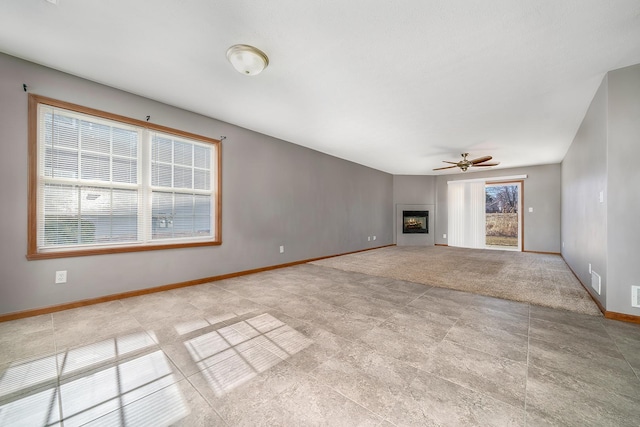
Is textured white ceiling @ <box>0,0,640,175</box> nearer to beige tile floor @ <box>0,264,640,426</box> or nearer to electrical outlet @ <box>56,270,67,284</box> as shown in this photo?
electrical outlet @ <box>56,270,67,284</box>

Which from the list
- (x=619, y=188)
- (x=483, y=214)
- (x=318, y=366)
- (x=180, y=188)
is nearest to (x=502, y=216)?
(x=483, y=214)

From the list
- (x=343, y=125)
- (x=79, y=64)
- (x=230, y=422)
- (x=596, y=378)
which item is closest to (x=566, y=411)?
(x=596, y=378)

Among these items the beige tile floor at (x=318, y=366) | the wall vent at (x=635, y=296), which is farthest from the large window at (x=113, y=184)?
the wall vent at (x=635, y=296)

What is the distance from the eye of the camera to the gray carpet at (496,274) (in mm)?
2941

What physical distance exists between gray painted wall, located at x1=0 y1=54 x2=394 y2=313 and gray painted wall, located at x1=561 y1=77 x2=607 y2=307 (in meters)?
4.20

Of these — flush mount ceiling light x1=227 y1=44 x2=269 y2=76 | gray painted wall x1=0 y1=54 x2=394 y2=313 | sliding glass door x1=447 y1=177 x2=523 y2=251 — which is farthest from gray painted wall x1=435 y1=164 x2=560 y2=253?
flush mount ceiling light x1=227 y1=44 x2=269 y2=76

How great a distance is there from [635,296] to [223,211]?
484 centimetres

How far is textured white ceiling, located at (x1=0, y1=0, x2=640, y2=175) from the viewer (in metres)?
1.76

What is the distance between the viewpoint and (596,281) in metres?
2.71

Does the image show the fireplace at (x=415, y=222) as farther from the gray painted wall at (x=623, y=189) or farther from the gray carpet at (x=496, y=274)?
the gray painted wall at (x=623, y=189)

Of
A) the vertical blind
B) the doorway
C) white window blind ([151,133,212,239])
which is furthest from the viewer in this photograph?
the doorway

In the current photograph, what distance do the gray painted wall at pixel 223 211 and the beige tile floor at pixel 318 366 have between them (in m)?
0.41

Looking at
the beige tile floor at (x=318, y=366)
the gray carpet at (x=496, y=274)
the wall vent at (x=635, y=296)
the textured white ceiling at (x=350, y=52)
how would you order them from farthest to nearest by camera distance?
the gray carpet at (x=496, y=274) → the wall vent at (x=635, y=296) → the textured white ceiling at (x=350, y=52) → the beige tile floor at (x=318, y=366)

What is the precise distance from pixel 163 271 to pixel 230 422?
105 inches
